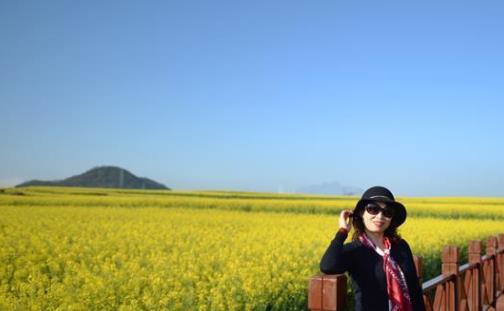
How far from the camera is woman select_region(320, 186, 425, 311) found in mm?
2889

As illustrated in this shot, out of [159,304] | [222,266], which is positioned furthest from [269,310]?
[222,266]

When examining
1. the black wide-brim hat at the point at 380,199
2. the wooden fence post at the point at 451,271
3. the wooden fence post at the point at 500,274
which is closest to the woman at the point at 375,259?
the black wide-brim hat at the point at 380,199

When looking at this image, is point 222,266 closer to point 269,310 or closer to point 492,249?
point 269,310

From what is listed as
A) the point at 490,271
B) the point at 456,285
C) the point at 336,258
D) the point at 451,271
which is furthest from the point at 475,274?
the point at 336,258

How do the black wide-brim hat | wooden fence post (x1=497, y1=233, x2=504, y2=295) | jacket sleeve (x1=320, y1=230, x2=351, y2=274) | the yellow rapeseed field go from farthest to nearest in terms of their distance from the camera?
1. wooden fence post (x1=497, y1=233, x2=504, y2=295)
2. the yellow rapeseed field
3. the black wide-brim hat
4. jacket sleeve (x1=320, y1=230, x2=351, y2=274)

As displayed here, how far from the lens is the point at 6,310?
12.5 ft

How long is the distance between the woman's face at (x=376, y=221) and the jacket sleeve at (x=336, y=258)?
228mm

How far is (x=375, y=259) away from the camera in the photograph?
9.72ft

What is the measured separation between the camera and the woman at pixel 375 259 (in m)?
2.89

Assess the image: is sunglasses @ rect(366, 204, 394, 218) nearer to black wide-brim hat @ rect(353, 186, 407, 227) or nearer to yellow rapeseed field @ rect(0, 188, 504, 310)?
black wide-brim hat @ rect(353, 186, 407, 227)

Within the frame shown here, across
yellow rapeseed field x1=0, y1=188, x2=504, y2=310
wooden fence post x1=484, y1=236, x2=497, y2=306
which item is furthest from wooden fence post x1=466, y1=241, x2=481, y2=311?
yellow rapeseed field x1=0, y1=188, x2=504, y2=310

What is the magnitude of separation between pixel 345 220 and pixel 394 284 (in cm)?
43

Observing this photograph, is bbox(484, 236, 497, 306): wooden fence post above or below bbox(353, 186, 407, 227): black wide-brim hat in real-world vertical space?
below

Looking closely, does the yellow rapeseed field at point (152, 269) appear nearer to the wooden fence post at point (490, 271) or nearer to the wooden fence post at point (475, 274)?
the wooden fence post at point (490, 271)
